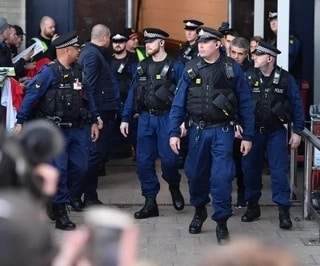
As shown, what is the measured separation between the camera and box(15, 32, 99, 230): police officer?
6859 millimetres

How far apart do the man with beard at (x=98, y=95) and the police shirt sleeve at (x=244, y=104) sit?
145cm

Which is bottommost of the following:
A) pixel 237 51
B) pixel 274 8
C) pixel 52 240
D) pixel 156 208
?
pixel 156 208

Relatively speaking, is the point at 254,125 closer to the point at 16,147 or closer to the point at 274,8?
the point at 274,8

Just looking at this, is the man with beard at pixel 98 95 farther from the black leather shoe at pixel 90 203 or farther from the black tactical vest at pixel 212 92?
the black tactical vest at pixel 212 92

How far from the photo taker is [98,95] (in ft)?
26.4

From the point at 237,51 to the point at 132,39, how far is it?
7.91 ft

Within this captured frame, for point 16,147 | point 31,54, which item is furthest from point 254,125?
point 16,147

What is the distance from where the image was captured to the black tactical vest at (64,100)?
22.5 feet

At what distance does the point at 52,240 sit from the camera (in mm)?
2129

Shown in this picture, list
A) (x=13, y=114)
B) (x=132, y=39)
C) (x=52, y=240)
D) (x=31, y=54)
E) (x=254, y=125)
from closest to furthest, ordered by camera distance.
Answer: (x=52, y=240) → (x=254, y=125) → (x=13, y=114) → (x=31, y=54) → (x=132, y=39)

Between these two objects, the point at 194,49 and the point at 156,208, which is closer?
the point at 156,208

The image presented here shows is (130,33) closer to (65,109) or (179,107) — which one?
(65,109)

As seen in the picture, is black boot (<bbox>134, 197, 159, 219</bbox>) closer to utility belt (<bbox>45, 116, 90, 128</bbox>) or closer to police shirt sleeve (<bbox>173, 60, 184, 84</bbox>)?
utility belt (<bbox>45, 116, 90, 128</bbox>)

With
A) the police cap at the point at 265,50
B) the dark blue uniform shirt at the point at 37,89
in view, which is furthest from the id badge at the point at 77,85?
the police cap at the point at 265,50
